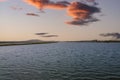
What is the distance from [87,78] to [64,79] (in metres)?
3.63

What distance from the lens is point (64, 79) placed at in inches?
1180

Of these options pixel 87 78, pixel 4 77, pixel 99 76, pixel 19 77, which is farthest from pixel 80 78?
pixel 4 77

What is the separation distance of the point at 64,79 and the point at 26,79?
5.57 m

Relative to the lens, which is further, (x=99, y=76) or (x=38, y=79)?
(x=99, y=76)

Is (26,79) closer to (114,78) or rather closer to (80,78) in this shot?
(80,78)

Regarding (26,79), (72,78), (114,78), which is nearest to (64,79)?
(72,78)

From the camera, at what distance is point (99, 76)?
32156 millimetres

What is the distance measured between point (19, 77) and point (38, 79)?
137 inches

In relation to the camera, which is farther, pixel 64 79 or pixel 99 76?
pixel 99 76

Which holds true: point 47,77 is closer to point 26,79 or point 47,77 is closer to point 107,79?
point 26,79

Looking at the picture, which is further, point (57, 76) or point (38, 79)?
point (57, 76)

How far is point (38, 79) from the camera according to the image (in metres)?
29.7

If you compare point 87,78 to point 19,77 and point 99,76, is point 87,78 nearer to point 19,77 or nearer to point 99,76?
point 99,76

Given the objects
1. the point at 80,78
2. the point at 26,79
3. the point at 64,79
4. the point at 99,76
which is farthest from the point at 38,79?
the point at 99,76
